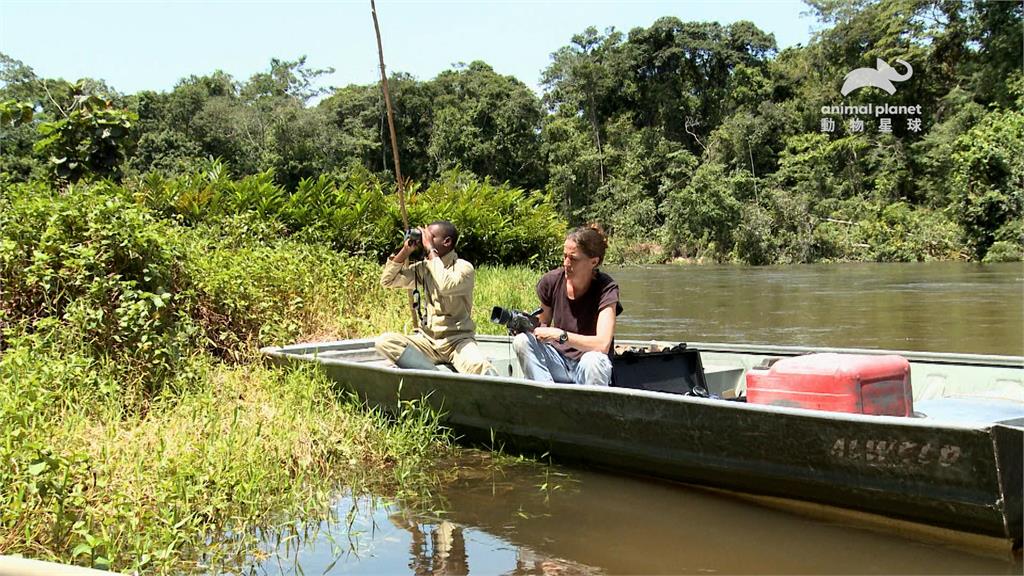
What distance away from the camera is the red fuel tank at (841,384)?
142 inches

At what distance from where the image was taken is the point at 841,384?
3.62 metres

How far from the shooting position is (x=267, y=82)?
4200 cm

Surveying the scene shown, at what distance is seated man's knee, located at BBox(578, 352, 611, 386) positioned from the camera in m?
4.41

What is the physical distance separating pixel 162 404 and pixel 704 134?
35429 millimetres

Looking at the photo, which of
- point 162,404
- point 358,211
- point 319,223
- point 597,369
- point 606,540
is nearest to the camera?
point 606,540

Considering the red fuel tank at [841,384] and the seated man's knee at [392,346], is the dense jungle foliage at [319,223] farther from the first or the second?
the red fuel tank at [841,384]

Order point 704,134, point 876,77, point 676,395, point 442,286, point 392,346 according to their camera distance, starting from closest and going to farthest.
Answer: point 676,395 < point 442,286 < point 392,346 < point 876,77 < point 704,134

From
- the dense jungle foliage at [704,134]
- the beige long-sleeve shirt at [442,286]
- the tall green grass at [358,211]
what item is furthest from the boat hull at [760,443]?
the dense jungle foliage at [704,134]

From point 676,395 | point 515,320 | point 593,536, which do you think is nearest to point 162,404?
point 515,320

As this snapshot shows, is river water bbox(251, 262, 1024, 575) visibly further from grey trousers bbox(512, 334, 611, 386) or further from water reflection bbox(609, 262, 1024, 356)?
water reflection bbox(609, 262, 1024, 356)

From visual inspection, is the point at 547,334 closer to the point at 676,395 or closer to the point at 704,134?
the point at 676,395

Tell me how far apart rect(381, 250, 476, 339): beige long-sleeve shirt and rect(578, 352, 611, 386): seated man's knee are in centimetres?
99

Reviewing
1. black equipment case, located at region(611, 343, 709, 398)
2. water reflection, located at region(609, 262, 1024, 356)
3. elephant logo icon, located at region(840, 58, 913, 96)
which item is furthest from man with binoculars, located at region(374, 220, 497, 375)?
elephant logo icon, located at region(840, 58, 913, 96)

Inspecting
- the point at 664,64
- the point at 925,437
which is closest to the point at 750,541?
the point at 925,437
